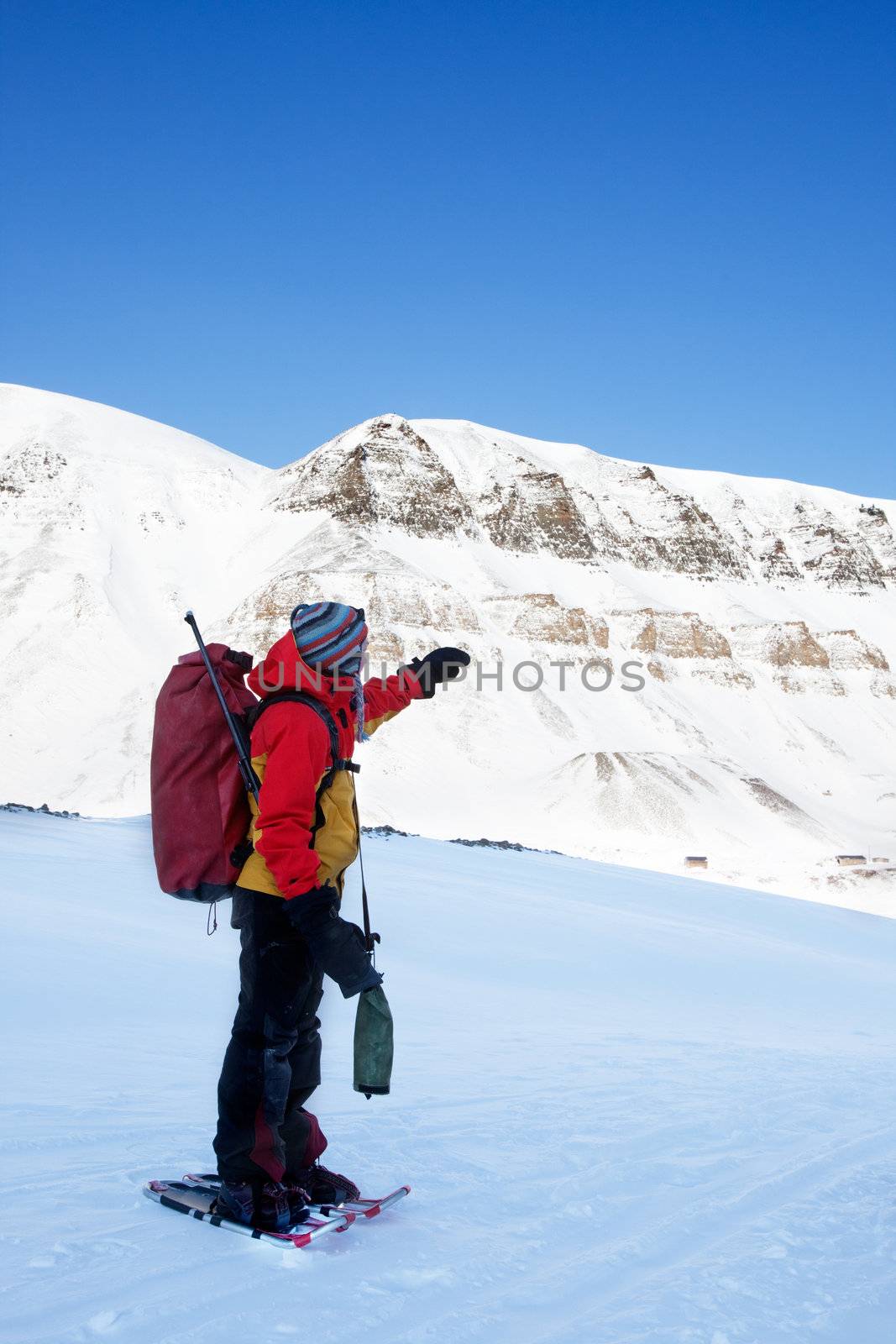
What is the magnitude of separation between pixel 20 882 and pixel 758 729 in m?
57.5

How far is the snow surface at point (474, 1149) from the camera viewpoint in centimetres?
269

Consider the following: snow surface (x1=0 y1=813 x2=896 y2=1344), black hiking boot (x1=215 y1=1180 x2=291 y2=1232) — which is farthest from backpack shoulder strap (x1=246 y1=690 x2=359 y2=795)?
snow surface (x1=0 y1=813 x2=896 y2=1344)

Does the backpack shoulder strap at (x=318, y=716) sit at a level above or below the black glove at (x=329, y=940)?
above

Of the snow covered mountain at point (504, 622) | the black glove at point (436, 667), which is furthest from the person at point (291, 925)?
the snow covered mountain at point (504, 622)

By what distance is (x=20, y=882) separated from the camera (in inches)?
368

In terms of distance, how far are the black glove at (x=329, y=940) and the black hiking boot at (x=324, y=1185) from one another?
2.38 feet

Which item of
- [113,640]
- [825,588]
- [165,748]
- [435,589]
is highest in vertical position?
[825,588]

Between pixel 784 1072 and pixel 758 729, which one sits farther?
pixel 758 729

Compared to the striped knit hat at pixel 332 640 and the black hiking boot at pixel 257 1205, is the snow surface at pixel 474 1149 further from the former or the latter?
the striped knit hat at pixel 332 640

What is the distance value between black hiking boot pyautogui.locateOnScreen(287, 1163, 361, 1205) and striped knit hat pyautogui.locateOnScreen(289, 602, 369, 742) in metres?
1.46

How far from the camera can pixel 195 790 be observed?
10.6ft

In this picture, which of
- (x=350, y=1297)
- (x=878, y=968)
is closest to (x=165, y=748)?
(x=350, y=1297)

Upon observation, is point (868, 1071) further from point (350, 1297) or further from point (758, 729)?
point (758, 729)

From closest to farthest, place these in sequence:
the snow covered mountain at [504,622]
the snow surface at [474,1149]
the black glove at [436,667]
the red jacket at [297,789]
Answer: the snow surface at [474,1149], the red jacket at [297,789], the black glove at [436,667], the snow covered mountain at [504,622]
